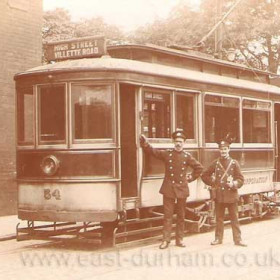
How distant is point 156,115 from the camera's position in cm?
1059

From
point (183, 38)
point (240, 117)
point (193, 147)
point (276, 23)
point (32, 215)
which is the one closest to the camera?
point (32, 215)

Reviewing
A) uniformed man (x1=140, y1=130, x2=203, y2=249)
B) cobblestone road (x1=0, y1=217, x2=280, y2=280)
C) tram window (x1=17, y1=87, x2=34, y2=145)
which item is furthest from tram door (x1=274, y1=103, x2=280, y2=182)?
tram window (x1=17, y1=87, x2=34, y2=145)

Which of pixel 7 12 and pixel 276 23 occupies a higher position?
pixel 276 23

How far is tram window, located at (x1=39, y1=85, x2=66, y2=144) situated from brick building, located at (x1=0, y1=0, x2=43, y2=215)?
496 centimetres

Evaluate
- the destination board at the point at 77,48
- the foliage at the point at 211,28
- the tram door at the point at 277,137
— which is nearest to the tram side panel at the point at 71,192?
the destination board at the point at 77,48

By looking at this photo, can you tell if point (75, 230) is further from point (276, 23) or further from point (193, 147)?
point (276, 23)

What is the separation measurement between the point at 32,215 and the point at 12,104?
562 cm

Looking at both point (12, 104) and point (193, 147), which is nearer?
point (193, 147)

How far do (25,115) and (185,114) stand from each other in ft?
8.79

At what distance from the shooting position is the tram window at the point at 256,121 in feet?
43.2

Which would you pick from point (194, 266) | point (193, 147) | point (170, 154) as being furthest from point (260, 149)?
point (194, 266)

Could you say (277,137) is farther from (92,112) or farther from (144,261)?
(144,261)

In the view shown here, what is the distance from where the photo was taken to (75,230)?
1062 centimetres

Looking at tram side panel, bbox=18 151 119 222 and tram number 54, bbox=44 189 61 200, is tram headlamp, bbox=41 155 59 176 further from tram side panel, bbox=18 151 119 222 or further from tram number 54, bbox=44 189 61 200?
tram number 54, bbox=44 189 61 200
